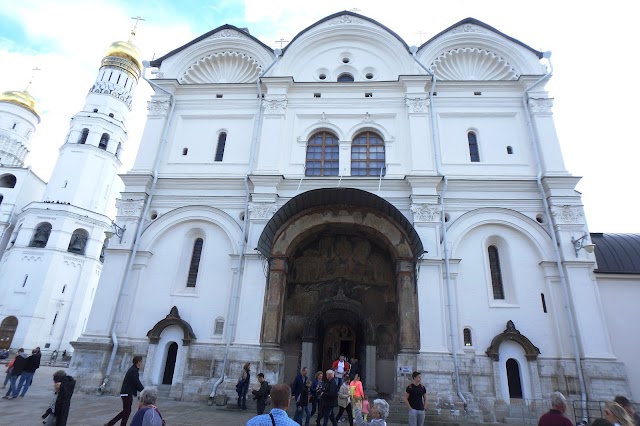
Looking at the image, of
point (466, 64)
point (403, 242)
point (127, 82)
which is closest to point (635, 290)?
point (403, 242)

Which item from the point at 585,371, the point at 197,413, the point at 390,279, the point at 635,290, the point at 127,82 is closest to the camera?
the point at 197,413

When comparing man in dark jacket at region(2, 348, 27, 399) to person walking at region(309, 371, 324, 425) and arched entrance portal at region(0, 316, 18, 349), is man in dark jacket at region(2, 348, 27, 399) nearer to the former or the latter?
person walking at region(309, 371, 324, 425)

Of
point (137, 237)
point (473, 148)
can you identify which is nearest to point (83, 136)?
point (137, 237)

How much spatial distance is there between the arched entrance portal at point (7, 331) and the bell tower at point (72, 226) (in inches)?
17.8

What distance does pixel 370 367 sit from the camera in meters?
13.6

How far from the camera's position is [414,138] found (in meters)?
15.6

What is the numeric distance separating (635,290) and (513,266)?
13.3 feet

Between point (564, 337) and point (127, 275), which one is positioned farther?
point (127, 275)

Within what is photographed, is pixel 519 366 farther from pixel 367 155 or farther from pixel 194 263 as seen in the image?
pixel 194 263

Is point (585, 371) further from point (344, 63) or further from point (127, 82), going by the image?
point (127, 82)

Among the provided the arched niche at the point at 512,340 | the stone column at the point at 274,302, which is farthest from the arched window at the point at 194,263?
the arched niche at the point at 512,340

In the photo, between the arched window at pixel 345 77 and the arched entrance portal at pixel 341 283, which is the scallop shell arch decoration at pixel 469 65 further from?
the arched entrance portal at pixel 341 283

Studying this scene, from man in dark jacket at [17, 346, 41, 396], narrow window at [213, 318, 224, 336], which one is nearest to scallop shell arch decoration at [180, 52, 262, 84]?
narrow window at [213, 318, 224, 336]

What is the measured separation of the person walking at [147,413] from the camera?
13.8ft
